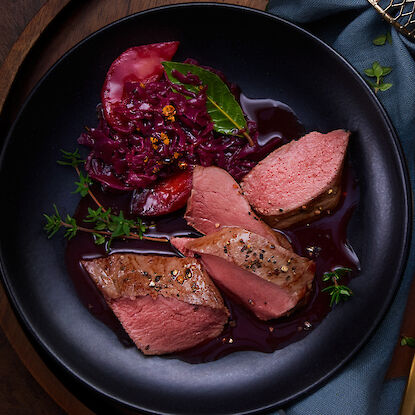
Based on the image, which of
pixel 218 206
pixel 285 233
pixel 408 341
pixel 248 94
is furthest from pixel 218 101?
pixel 408 341

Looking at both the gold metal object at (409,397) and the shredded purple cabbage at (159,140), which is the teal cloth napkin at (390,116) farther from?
the shredded purple cabbage at (159,140)

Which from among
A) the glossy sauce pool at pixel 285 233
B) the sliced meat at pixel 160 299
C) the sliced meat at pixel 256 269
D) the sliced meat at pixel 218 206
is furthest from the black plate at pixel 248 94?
the sliced meat at pixel 218 206

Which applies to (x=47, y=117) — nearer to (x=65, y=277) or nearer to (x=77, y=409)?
(x=65, y=277)

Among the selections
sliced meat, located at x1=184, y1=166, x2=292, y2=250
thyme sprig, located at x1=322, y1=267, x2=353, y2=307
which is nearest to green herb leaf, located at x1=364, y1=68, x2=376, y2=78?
sliced meat, located at x1=184, y1=166, x2=292, y2=250

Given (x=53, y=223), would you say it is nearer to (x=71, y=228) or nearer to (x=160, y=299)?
(x=71, y=228)

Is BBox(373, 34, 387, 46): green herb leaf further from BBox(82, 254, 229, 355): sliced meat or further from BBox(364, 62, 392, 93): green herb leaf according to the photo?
BBox(82, 254, 229, 355): sliced meat

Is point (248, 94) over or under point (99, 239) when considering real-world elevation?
over

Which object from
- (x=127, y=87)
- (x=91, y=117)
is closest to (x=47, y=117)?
(x=91, y=117)
